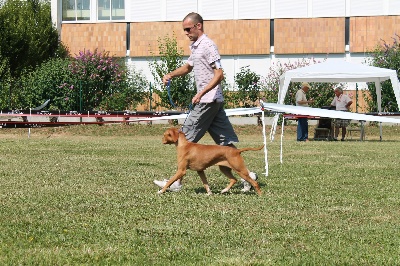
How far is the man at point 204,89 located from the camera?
10.4 m

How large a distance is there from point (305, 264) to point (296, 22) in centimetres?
4367

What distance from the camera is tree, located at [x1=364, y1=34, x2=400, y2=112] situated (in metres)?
40.6

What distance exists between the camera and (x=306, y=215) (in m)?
8.62

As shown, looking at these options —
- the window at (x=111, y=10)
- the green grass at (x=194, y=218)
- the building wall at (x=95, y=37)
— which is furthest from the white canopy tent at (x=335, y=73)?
the window at (x=111, y=10)

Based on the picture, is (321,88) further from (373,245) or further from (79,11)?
(373,245)

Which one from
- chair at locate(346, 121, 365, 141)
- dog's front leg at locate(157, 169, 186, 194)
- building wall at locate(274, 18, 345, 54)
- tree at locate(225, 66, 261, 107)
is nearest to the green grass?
dog's front leg at locate(157, 169, 186, 194)

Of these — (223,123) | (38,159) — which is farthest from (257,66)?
(223,123)

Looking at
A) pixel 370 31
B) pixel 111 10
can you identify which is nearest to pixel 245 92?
pixel 370 31

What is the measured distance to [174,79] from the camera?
4209 centimetres

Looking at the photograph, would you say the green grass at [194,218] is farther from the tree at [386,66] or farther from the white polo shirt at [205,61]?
the tree at [386,66]

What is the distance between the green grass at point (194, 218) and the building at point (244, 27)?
34.4 metres

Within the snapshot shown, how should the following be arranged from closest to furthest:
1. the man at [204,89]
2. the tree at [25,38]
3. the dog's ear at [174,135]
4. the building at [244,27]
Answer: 1. the dog's ear at [174,135]
2. the man at [204,89]
3. the tree at [25,38]
4. the building at [244,27]

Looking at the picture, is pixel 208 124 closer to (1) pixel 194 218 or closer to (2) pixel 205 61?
(2) pixel 205 61

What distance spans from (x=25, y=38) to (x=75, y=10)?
19.1 feet
